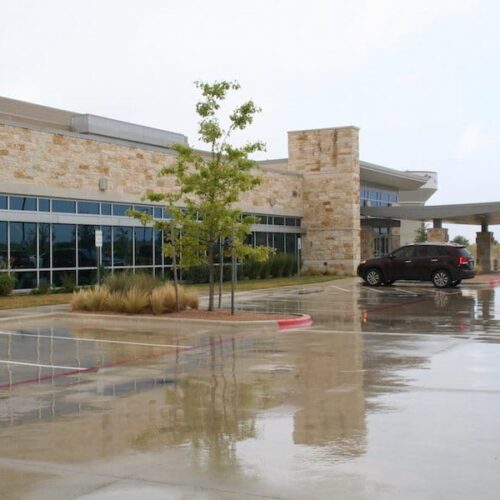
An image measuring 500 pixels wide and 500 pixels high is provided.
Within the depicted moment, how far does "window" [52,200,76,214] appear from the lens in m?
26.5

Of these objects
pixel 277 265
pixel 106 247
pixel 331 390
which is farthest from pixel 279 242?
pixel 331 390

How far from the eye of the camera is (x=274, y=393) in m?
9.41

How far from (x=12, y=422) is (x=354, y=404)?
374 cm

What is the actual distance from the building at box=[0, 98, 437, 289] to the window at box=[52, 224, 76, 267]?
4 centimetres

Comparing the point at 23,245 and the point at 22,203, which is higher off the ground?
the point at 22,203

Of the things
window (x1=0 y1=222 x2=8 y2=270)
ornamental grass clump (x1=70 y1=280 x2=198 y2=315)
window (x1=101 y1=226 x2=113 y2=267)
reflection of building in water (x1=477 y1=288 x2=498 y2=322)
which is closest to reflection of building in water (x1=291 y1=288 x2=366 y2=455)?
reflection of building in water (x1=477 y1=288 x2=498 y2=322)

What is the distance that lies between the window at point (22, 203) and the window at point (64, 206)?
98cm

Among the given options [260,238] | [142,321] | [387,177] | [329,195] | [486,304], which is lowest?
[142,321]

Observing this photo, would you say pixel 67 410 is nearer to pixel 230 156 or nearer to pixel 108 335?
pixel 108 335

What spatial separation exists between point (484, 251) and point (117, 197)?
90.0 ft

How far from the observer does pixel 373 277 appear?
3219cm

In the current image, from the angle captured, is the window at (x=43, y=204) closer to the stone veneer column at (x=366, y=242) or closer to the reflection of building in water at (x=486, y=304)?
the reflection of building in water at (x=486, y=304)

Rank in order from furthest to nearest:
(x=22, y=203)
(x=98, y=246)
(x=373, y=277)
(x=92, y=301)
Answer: (x=373, y=277) → (x=22, y=203) → (x=98, y=246) → (x=92, y=301)

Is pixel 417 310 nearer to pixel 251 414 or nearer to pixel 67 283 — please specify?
pixel 67 283
